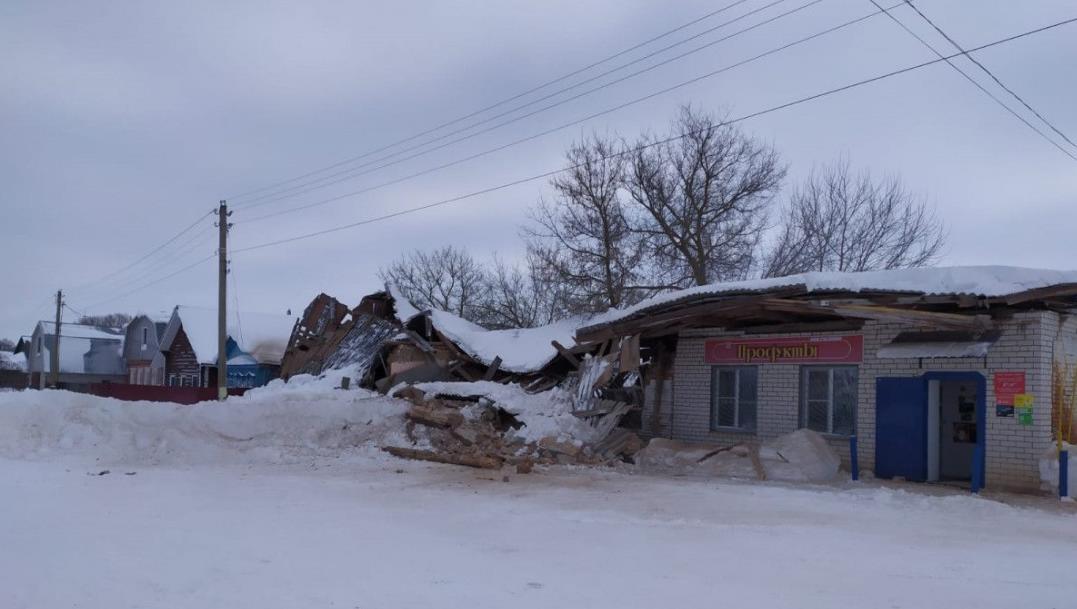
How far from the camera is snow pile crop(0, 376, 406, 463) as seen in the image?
17.5m

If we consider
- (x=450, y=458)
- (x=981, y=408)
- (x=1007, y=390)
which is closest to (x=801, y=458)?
(x=981, y=408)

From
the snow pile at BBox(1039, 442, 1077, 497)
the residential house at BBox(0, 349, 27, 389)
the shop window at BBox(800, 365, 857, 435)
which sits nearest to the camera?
the snow pile at BBox(1039, 442, 1077, 497)

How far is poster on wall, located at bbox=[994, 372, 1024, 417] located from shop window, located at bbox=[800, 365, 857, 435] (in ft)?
9.16

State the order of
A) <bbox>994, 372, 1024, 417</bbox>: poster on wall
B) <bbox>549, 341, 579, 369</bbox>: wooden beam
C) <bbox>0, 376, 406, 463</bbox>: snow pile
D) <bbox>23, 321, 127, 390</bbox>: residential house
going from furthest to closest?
<bbox>23, 321, 127, 390</bbox>: residential house → <bbox>549, 341, 579, 369</bbox>: wooden beam → <bbox>0, 376, 406, 463</bbox>: snow pile → <bbox>994, 372, 1024, 417</bbox>: poster on wall

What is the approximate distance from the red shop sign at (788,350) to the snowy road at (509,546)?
11.3 ft

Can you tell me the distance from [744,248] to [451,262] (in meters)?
30.4

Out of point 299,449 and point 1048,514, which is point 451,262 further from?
point 1048,514

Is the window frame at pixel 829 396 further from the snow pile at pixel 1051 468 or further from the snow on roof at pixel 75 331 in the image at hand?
the snow on roof at pixel 75 331

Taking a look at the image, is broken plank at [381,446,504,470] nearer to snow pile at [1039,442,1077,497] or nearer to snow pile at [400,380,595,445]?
snow pile at [400,380,595,445]

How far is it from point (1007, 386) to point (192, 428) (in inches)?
641

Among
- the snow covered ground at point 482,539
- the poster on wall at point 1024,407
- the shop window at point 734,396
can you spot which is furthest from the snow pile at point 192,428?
the poster on wall at point 1024,407

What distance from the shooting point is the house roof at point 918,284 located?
1424cm

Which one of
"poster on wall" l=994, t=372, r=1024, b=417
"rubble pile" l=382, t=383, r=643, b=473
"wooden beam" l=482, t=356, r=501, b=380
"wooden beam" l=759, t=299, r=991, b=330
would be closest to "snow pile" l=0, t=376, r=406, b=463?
"rubble pile" l=382, t=383, r=643, b=473

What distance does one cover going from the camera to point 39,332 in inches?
2751
